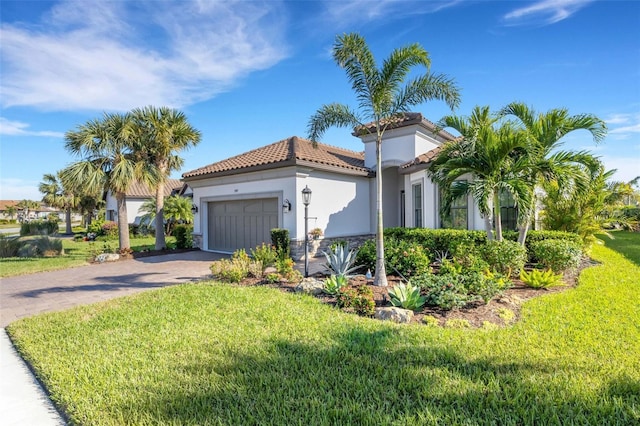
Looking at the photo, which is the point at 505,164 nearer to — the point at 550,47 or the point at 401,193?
the point at 550,47

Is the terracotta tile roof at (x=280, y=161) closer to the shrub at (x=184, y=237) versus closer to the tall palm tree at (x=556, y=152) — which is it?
the shrub at (x=184, y=237)

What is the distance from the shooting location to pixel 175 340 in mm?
4812

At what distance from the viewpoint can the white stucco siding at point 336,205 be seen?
12875 mm

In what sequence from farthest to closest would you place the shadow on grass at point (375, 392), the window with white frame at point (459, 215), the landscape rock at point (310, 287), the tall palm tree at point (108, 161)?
the tall palm tree at point (108, 161) < the window with white frame at point (459, 215) < the landscape rock at point (310, 287) < the shadow on grass at point (375, 392)

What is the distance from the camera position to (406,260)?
28.2 ft

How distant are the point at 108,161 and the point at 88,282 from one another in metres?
7.36

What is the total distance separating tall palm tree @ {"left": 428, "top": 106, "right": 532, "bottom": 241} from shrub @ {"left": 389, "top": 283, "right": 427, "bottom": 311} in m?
3.42

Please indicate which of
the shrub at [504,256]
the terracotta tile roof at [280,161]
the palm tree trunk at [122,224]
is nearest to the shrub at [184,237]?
→ the palm tree trunk at [122,224]

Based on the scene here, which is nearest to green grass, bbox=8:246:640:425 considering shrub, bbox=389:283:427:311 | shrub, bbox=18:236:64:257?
shrub, bbox=389:283:427:311

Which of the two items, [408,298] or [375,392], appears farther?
[408,298]

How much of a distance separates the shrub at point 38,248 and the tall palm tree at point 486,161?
17918 mm

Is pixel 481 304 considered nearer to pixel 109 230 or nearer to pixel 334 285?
pixel 334 285

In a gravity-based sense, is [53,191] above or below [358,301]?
above

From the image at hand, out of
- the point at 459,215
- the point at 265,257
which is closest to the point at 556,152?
the point at 459,215
